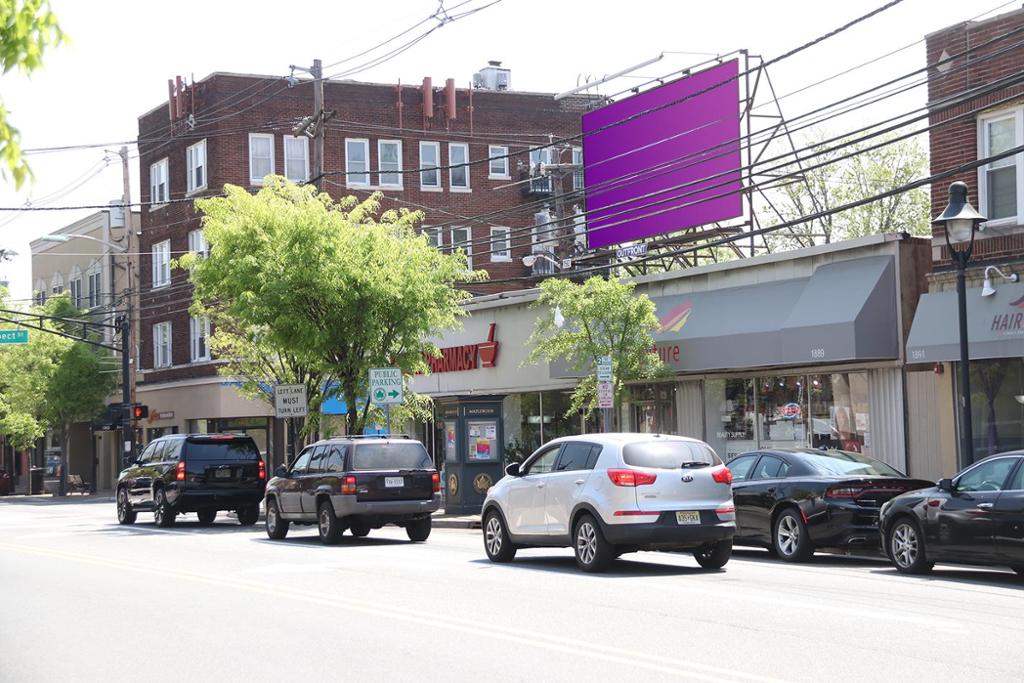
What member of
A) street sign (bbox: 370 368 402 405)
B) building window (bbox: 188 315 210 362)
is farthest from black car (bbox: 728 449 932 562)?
building window (bbox: 188 315 210 362)

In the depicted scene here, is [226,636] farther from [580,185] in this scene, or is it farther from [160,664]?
[580,185]

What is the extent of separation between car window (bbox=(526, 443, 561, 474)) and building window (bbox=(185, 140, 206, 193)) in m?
37.2

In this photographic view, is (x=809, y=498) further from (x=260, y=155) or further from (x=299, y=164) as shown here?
(x=260, y=155)

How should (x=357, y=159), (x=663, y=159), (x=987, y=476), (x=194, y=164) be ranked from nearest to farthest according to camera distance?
(x=987, y=476) → (x=663, y=159) → (x=357, y=159) → (x=194, y=164)

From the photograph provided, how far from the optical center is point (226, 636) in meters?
11.7

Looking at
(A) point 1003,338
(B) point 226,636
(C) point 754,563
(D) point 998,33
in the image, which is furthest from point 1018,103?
(B) point 226,636

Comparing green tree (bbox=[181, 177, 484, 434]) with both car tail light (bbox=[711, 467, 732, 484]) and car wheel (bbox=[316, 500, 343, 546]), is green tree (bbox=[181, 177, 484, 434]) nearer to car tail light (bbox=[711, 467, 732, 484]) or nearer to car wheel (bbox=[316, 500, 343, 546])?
car wheel (bbox=[316, 500, 343, 546])

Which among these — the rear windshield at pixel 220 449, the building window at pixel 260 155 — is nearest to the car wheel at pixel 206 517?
the rear windshield at pixel 220 449

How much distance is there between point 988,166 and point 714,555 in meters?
10.0

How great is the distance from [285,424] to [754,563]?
3243 centimetres

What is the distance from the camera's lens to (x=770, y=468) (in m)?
18.9

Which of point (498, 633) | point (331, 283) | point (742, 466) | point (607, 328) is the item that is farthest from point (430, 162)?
point (498, 633)

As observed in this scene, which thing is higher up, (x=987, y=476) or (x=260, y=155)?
(x=260, y=155)

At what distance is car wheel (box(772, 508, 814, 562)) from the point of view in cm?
1777
